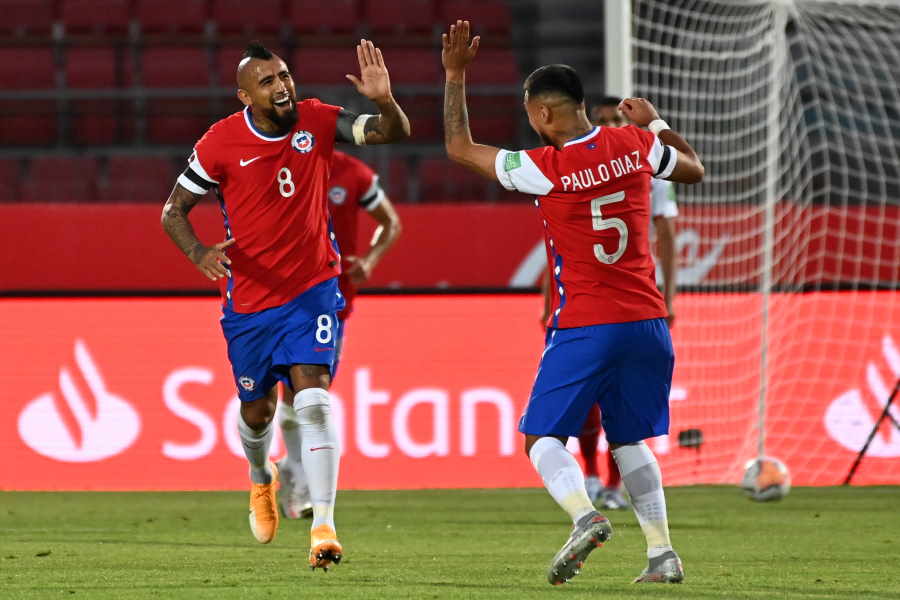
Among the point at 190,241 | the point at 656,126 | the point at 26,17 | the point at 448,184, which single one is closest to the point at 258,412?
the point at 190,241

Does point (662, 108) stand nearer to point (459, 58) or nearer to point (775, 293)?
point (775, 293)

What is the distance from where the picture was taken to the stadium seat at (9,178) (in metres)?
13.9

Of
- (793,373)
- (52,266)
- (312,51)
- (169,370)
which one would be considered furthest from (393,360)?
(312,51)

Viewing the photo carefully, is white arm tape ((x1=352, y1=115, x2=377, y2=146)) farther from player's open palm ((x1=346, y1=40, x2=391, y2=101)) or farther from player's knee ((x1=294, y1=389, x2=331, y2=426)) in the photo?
player's knee ((x1=294, y1=389, x2=331, y2=426))

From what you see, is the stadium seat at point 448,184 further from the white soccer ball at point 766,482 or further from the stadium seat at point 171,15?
the white soccer ball at point 766,482

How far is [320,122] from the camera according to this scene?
21.1ft

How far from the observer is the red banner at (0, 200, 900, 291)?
13.0 meters

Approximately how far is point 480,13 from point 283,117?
39.7 feet

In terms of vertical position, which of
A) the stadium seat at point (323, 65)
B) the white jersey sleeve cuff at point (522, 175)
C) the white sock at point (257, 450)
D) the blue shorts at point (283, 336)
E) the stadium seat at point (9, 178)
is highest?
the white jersey sleeve cuff at point (522, 175)

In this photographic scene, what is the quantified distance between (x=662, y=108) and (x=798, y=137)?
2.04 m

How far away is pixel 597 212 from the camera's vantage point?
552 cm

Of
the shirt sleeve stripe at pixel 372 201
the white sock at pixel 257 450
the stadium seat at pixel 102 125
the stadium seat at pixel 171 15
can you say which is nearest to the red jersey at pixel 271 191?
the white sock at pixel 257 450

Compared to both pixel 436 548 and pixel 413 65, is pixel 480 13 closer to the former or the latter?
pixel 413 65

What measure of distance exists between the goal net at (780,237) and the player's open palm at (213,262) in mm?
5148
